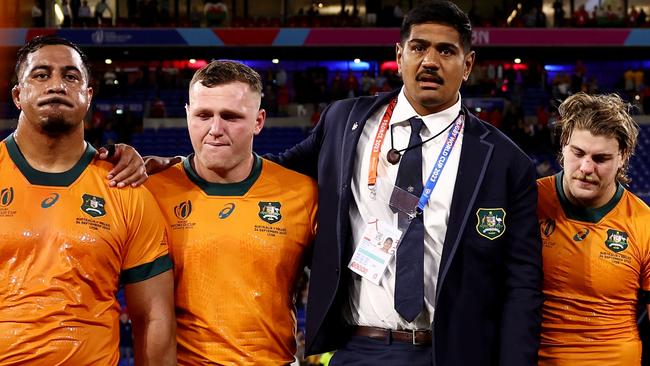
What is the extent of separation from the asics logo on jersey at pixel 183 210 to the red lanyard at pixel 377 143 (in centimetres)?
69

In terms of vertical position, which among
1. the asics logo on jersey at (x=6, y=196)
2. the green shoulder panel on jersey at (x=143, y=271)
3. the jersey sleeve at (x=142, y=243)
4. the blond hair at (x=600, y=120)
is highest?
the blond hair at (x=600, y=120)

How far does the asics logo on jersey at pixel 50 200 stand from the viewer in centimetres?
279

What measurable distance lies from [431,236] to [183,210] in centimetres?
94

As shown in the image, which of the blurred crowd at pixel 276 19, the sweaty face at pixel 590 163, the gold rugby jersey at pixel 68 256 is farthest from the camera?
the blurred crowd at pixel 276 19

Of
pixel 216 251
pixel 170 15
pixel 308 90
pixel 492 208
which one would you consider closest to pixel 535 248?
pixel 492 208

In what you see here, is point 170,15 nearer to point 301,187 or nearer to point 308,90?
point 308,90

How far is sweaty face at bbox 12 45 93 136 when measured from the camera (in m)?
2.82

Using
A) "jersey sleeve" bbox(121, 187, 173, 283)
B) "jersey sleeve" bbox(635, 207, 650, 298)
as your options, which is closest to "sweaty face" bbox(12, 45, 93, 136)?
"jersey sleeve" bbox(121, 187, 173, 283)

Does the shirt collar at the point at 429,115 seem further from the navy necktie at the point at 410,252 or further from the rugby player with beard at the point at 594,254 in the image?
the rugby player with beard at the point at 594,254

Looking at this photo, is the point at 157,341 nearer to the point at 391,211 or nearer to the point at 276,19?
the point at 391,211

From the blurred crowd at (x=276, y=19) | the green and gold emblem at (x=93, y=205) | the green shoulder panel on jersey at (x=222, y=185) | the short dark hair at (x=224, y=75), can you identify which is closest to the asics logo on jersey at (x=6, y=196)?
the green and gold emblem at (x=93, y=205)

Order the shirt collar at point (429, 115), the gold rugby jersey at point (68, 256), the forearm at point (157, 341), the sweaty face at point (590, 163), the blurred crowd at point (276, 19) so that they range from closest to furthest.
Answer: the gold rugby jersey at point (68, 256), the forearm at point (157, 341), the shirt collar at point (429, 115), the sweaty face at point (590, 163), the blurred crowd at point (276, 19)

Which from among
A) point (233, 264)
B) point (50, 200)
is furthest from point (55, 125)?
point (233, 264)

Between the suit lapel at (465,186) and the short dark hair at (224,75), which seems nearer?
the suit lapel at (465,186)
